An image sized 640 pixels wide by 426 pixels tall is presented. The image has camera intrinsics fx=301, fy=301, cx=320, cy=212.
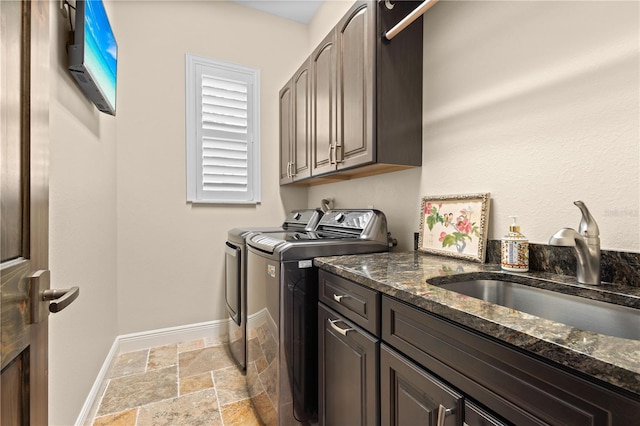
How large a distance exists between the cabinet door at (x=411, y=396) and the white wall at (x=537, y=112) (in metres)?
0.74

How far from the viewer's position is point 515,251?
3.70 feet

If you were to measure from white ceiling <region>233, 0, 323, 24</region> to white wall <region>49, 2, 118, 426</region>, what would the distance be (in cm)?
171

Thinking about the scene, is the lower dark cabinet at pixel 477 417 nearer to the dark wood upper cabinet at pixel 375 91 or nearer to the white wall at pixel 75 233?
the dark wood upper cabinet at pixel 375 91

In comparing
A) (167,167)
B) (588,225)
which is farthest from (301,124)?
(588,225)

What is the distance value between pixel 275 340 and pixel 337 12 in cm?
252

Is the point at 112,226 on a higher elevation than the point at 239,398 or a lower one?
higher

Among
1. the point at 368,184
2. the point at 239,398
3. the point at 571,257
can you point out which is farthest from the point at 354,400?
the point at 368,184

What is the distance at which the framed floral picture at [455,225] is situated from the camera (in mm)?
1325

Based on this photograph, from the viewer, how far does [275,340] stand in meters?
1.41

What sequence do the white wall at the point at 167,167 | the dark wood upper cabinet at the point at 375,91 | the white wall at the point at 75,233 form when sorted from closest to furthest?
the white wall at the point at 75,233 → the dark wood upper cabinet at the point at 375,91 → the white wall at the point at 167,167

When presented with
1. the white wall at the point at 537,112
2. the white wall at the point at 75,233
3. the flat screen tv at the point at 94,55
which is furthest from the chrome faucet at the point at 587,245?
the flat screen tv at the point at 94,55

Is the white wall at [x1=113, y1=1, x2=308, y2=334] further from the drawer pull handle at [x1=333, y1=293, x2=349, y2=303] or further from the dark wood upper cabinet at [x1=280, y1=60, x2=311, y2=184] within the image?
the drawer pull handle at [x1=333, y1=293, x2=349, y2=303]

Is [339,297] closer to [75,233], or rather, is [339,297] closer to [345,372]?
[345,372]

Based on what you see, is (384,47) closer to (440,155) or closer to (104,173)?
(440,155)
